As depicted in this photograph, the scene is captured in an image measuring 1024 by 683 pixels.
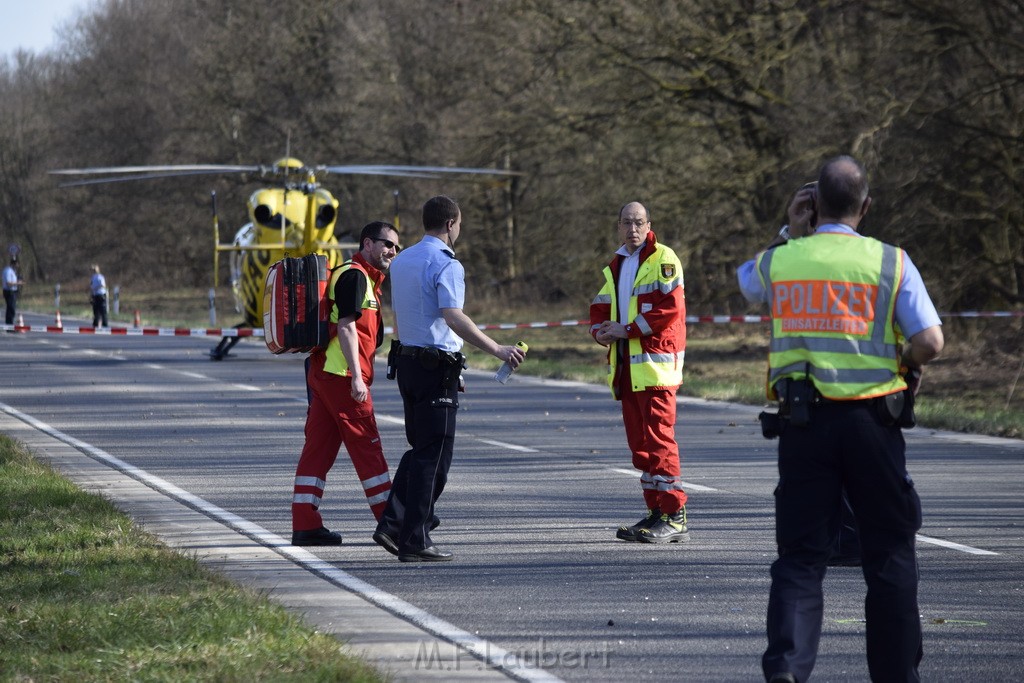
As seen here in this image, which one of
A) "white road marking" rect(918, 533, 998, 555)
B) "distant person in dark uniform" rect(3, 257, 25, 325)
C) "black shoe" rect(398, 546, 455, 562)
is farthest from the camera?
"distant person in dark uniform" rect(3, 257, 25, 325)

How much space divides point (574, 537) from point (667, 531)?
21.9 inches

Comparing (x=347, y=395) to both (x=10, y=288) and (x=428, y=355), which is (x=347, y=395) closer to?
(x=428, y=355)

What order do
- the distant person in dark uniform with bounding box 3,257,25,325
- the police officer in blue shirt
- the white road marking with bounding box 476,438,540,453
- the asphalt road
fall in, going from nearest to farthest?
the asphalt road
the police officer in blue shirt
the white road marking with bounding box 476,438,540,453
the distant person in dark uniform with bounding box 3,257,25,325

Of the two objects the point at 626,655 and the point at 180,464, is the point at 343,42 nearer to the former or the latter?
the point at 180,464

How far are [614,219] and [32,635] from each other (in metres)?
23.1

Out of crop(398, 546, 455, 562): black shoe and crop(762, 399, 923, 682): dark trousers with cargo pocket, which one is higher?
crop(762, 399, 923, 682): dark trousers with cargo pocket

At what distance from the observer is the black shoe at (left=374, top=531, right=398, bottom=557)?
8094mm

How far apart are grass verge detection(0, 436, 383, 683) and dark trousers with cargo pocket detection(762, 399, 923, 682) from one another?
1.52 metres

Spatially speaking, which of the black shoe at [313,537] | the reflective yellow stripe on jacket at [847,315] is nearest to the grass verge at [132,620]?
the black shoe at [313,537]

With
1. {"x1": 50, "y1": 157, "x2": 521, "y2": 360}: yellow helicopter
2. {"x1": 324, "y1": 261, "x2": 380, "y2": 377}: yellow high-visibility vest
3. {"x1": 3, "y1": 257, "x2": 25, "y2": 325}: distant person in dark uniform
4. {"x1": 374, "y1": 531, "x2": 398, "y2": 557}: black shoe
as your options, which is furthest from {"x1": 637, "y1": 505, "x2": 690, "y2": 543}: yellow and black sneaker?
{"x1": 3, "y1": 257, "x2": 25, "y2": 325}: distant person in dark uniform

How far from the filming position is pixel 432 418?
25.4 feet

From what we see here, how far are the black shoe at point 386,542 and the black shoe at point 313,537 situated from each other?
15.4 inches

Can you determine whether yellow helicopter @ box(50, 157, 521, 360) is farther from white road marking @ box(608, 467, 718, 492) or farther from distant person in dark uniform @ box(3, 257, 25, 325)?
distant person in dark uniform @ box(3, 257, 25, 325)

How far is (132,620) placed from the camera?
6055 mm
